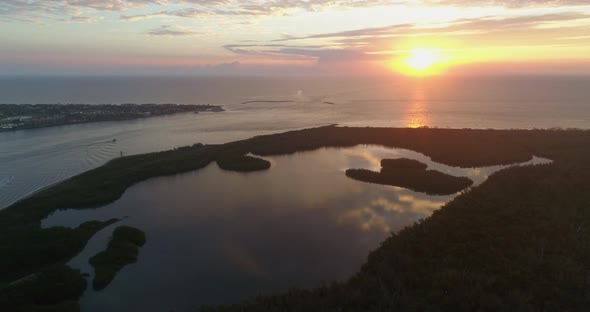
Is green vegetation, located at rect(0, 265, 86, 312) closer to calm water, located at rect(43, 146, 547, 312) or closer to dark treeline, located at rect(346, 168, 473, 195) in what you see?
calm water, located at rect(43, 146, 547, 312)

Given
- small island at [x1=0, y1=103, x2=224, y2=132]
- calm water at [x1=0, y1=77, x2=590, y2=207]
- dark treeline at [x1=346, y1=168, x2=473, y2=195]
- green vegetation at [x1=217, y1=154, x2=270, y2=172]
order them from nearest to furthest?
dark treeline at [x1=346, y1=168, x2=473, y2=195] → green vegetation at [x1=217, y1=154, x2=270, y2=172] → calm water at [x1=0, y1=77, x2=590, y2=207] → small island at [x1=0, y1=103, x2=224, y2=132]

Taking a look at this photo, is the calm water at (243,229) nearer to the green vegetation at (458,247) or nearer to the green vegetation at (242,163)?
the green vegetation at (242,163)

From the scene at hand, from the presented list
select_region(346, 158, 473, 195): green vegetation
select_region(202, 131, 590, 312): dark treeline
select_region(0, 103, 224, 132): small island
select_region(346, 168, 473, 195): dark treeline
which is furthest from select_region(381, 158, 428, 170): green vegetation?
select_region(0, 103, 224, 132): small island

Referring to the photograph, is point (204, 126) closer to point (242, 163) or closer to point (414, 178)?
point (242, 163)

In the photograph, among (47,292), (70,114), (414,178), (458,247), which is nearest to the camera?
(47,292)

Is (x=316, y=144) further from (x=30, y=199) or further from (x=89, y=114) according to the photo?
(x=89, y=114)

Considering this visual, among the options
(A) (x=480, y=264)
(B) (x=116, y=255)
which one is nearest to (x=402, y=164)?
(A) (x=480, y=264)
